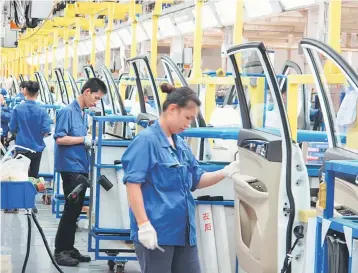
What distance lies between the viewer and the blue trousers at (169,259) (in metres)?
4.49

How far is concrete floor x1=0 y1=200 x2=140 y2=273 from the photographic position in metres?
7.73

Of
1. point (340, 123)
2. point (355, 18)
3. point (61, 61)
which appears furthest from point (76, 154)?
point (61, 61)

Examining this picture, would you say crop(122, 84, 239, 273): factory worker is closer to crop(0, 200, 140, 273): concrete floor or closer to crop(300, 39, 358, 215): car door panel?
crop(300, 39, 358, 215): car door panel

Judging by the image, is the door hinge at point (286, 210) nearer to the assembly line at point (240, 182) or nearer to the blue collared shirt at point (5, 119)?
the assembly line at point (240, 182)

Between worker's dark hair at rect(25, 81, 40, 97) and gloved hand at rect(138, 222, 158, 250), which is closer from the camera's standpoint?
gloved hand at rect(138, 222, 158, 250)

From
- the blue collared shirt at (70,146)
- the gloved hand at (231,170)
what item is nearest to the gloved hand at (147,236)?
the gloved hand at (231,170)

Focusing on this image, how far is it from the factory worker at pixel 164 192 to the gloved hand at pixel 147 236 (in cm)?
4

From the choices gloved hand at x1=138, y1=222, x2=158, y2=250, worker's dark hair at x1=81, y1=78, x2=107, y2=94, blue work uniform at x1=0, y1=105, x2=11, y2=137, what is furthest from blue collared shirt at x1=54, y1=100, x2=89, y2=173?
blue work uniform at x1=0, y1=105, x2=11, y2=137

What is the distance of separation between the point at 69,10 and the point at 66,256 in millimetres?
9288

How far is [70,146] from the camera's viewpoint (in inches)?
317

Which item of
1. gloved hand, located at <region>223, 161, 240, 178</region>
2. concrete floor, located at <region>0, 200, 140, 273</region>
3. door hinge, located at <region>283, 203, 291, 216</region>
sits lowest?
concrete floor, located at <region>0, 200, 140, 273</region>

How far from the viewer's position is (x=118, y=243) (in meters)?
7.57

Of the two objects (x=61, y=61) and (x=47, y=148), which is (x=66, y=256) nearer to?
(x=47, y=148)

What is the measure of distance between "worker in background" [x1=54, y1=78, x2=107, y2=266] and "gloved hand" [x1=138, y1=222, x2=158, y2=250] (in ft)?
11.6
